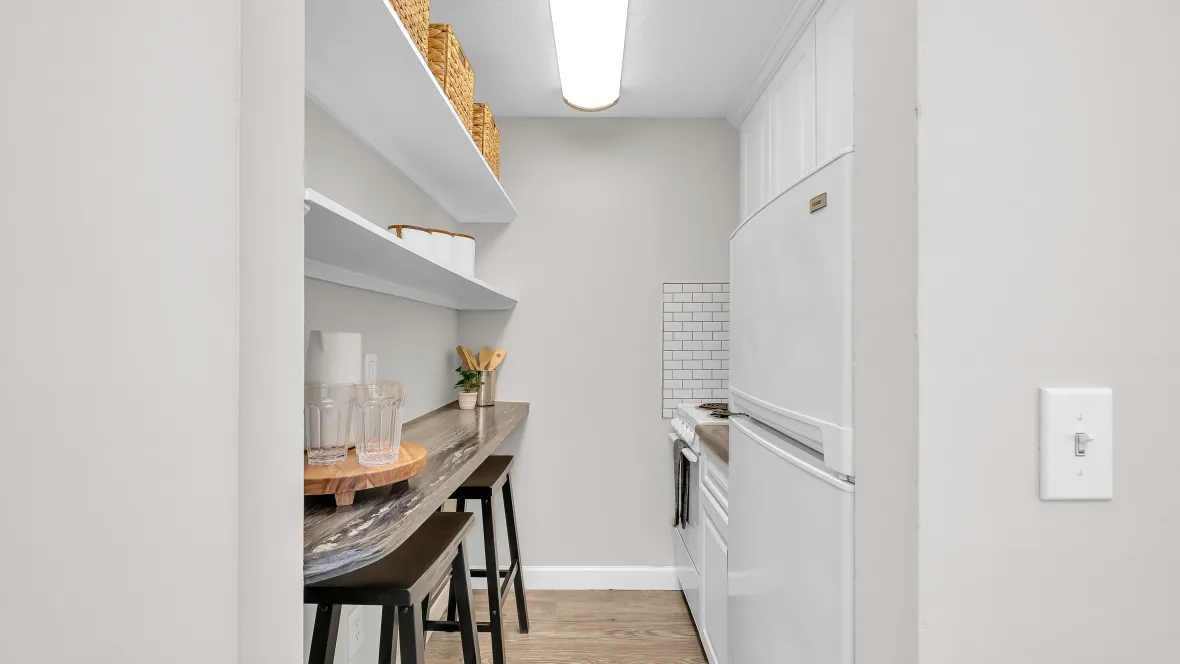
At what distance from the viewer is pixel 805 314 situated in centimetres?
100

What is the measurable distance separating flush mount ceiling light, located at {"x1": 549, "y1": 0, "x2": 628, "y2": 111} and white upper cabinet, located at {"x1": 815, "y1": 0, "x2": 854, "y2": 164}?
0.64 m

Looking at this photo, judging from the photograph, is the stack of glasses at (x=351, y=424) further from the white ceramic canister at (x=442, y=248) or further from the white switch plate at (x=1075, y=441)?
the white switch plate at (x=1075, y=441)

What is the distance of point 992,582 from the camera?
561 millimetres

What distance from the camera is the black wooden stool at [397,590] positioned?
110cm

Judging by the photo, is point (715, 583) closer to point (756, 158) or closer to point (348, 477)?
point (348, 477)

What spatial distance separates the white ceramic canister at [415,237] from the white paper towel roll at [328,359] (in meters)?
0.36

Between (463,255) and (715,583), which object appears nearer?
(463,255)

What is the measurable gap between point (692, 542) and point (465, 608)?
1229mm

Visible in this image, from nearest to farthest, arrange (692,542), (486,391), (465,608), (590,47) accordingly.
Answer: (465,608) → (590,47) → (692,542) → (486,391)

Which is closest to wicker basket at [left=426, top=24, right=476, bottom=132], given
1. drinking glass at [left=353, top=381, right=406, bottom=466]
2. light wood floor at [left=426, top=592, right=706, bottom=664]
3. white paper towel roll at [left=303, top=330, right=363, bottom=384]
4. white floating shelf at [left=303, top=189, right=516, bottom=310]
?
white floating shelf at [left=303, top=189, right=516, bottom=310]

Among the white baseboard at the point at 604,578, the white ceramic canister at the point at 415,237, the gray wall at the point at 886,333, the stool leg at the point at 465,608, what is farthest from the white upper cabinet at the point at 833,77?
the white baseboard at the point at 604,578

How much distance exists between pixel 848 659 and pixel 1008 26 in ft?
2.77

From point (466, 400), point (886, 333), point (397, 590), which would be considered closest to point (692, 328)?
point (466, 400)

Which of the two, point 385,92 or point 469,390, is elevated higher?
point 385,92
